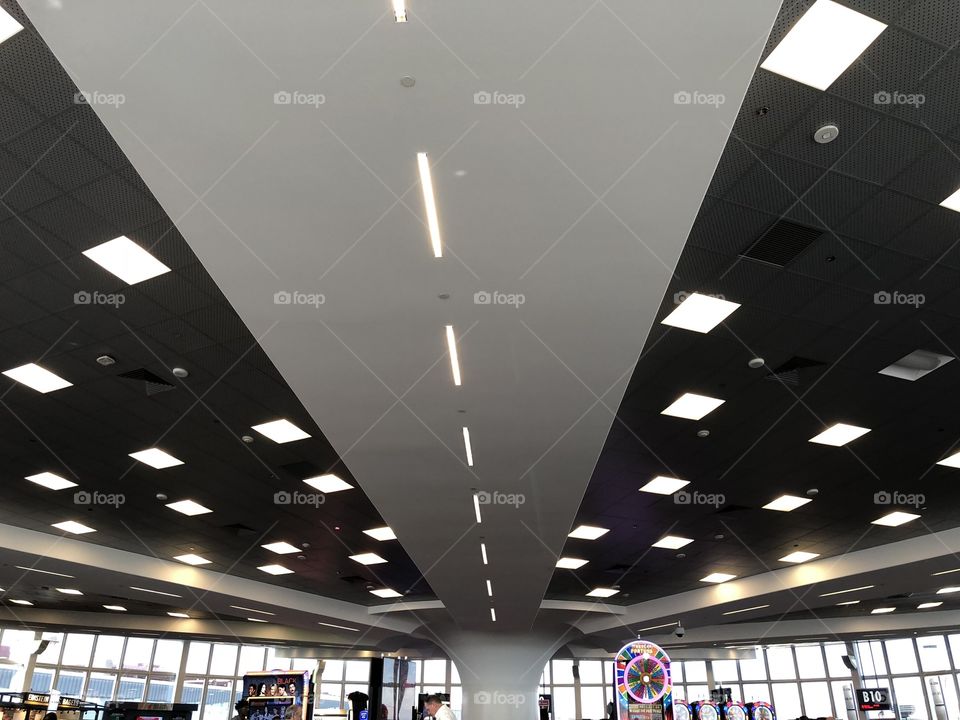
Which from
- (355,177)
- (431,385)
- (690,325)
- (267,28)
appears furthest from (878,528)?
(267,28)

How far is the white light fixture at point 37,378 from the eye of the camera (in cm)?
791

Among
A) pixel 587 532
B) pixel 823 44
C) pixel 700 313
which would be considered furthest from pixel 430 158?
pixel 587 532

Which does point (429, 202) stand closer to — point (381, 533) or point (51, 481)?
point (51, 481)

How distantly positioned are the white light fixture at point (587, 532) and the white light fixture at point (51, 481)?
9.42m

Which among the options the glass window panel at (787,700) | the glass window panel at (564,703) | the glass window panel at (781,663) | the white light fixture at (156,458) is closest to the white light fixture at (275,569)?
the white light fixture at (156,458)

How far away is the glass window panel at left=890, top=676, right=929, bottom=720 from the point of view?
2477cm

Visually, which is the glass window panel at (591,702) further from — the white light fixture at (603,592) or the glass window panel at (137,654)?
the glass window panel at (137,654)

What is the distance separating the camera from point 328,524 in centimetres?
1330

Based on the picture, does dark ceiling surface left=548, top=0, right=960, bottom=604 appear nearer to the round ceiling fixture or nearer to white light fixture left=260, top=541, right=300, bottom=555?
the round ceiling fixture

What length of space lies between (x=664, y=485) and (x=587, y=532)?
301 centimetres

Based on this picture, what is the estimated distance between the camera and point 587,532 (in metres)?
13.8

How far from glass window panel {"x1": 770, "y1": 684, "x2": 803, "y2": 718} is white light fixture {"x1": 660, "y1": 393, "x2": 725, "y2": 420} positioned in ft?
83.6

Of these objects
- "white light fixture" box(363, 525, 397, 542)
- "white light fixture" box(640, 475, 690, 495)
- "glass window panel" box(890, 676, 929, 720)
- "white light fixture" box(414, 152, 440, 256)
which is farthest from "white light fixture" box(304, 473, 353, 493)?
"glass window panel" box(890, 676, 929, 720)

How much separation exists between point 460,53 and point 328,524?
11.2 m
